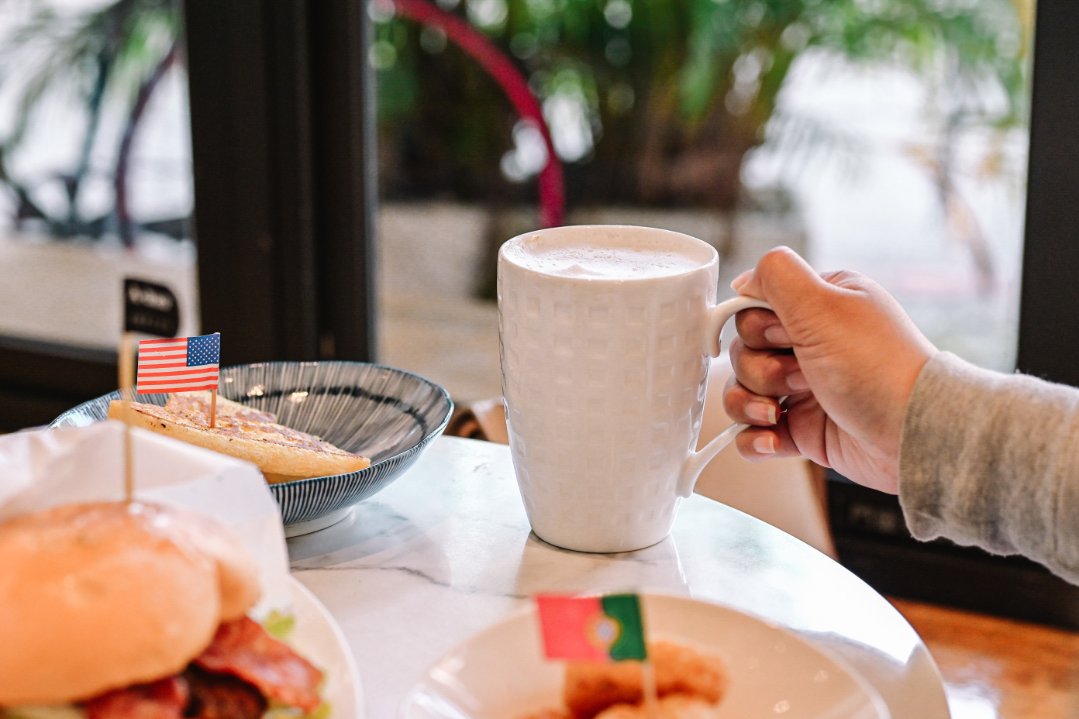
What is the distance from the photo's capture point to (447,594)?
82 cm

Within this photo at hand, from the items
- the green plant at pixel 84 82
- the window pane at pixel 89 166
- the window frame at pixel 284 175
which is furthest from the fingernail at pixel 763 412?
the green plant at pixel 84 82

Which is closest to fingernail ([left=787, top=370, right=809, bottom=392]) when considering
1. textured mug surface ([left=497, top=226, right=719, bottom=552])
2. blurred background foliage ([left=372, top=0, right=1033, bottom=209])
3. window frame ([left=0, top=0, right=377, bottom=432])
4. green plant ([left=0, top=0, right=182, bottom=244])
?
textured mug surface ([left=497, top=226, right=719, bottom=552])

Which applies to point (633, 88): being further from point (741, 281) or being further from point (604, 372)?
point (604, 372)

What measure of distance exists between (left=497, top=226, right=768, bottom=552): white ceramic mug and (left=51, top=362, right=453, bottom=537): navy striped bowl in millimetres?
112

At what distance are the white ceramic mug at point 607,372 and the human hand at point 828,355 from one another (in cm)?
3

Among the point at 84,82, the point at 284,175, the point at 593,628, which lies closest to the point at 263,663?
the point at 593,628

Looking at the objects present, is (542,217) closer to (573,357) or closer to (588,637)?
(573,357)

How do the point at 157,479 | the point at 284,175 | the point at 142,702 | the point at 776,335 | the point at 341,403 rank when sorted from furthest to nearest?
the point at 284,175, the point at 341,403, the point at 776,335, the point at 157,479, the point at 142,702

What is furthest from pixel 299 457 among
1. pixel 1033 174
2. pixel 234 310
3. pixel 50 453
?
pixel 234 310

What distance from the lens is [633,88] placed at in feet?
8.17

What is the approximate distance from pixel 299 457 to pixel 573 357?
0.22m

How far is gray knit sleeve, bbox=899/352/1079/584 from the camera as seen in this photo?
29.4 inches

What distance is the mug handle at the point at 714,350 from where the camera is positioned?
814mm

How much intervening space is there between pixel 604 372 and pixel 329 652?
0.27 metres
